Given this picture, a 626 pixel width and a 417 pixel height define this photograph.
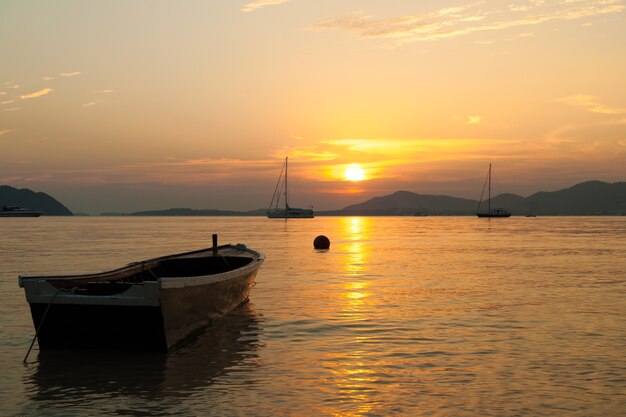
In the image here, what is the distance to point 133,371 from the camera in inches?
537

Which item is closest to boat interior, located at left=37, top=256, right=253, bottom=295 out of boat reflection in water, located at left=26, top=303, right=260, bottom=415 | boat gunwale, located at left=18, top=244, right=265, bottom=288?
boat gunwale, located at left=18, top=244, right=265, bottom=288

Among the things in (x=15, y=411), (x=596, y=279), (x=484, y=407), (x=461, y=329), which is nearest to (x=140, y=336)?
(x=15, y=411)

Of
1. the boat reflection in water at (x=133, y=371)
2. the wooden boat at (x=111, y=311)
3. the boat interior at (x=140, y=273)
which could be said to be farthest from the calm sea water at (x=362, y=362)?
the boat interior at (x=140, y=273)

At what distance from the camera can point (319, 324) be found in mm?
19750

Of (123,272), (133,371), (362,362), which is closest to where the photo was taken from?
(133,371)

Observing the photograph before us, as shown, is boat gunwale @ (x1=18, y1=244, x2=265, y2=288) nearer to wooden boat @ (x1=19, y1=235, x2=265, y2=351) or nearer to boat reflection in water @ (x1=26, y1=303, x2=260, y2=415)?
wooden boat @ (x1=19, y1=235, x2=265, y2=351)

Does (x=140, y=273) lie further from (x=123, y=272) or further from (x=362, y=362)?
(x=362, y=362)

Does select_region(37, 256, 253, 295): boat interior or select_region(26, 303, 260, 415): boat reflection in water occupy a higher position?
select_region(37, 256, 253, 295): boat interior

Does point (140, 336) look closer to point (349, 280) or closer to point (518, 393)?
point (518, 393)

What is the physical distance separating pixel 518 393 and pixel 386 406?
106 inches

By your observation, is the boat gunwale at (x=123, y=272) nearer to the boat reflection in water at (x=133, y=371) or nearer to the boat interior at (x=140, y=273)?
the boat interior at (x=140, y=273)

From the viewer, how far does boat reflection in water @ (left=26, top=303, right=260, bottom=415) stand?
12094 mm

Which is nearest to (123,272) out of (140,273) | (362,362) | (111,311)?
(140,273)

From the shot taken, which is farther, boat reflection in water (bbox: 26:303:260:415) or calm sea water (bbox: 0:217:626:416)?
boat reflection in water (bbox: 26:303:260:415)
